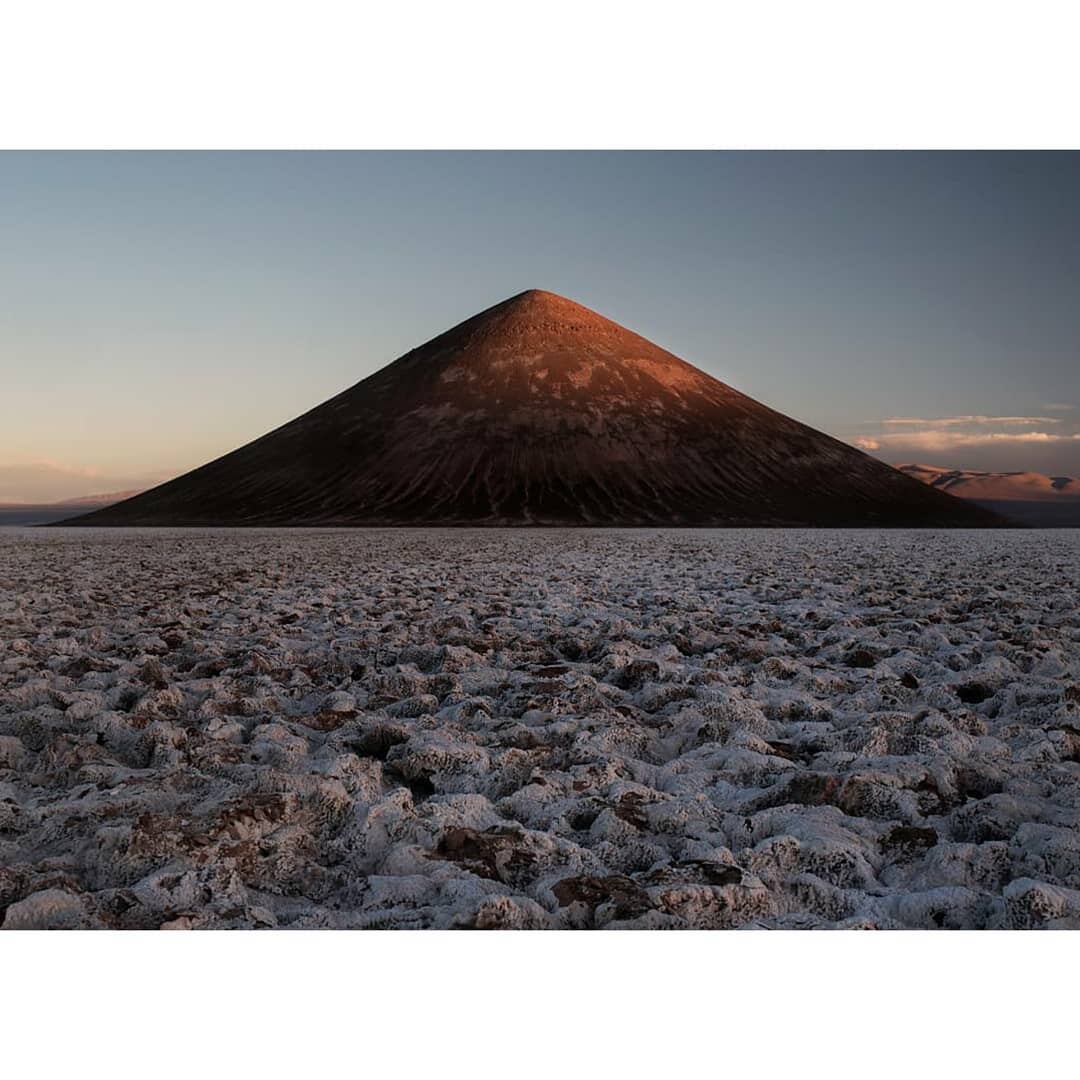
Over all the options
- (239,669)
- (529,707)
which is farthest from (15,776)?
(529,707)

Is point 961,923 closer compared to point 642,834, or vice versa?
point 961,923

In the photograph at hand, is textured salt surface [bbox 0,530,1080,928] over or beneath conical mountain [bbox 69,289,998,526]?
beneath

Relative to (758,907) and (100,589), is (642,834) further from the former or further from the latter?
(100,589)

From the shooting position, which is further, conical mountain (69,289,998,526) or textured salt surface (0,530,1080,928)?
conical mountain (69,289,998,526)

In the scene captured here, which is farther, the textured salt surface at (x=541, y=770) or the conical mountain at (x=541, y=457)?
the conical mountain at (x=541, y=457)
